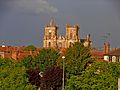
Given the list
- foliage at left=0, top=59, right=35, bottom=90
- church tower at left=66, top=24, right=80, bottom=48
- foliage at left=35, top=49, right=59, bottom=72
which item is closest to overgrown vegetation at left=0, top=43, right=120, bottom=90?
foliage at left=0, top=59, right=35, bottom=90

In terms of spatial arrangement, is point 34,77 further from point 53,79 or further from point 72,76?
point 72,76

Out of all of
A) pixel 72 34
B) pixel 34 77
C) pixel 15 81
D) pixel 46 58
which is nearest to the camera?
pixel 15 81

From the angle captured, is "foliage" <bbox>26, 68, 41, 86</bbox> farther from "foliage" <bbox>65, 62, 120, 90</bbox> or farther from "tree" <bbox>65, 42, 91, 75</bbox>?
"foliage" <bbox>65, 62, 120, 90</bbox>

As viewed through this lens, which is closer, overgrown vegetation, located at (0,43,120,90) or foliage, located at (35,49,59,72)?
overgrown vegetation, located at (0,43,120,90)

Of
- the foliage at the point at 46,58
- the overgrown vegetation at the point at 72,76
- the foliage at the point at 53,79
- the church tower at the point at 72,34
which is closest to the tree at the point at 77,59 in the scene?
the overgrown vegetation at the point at 72,76

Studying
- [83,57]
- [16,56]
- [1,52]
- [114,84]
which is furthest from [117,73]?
[1,52]

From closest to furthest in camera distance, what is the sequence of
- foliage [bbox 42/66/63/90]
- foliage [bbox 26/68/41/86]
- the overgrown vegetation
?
the overgrown vegetation → foliage [bbox 42/66/63/90] → foliage [bbox 26/68/41/86]

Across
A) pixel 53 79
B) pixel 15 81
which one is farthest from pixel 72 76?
pixel 53 79

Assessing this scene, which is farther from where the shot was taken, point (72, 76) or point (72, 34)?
point (72, 34)

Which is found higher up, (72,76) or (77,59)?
(77,59)

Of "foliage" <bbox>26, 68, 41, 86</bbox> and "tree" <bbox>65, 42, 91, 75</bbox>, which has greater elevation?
"tree" <bbox>65, 42, 91, 75</bbox>

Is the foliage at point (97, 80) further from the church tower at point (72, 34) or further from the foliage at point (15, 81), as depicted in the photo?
the church tower at point (72, 34)

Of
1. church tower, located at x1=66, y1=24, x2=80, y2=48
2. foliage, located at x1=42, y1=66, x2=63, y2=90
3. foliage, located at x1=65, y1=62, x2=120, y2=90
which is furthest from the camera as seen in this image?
church tower, located at x1=66, y1=24, x2=80, y2=48

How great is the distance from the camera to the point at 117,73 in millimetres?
57312
